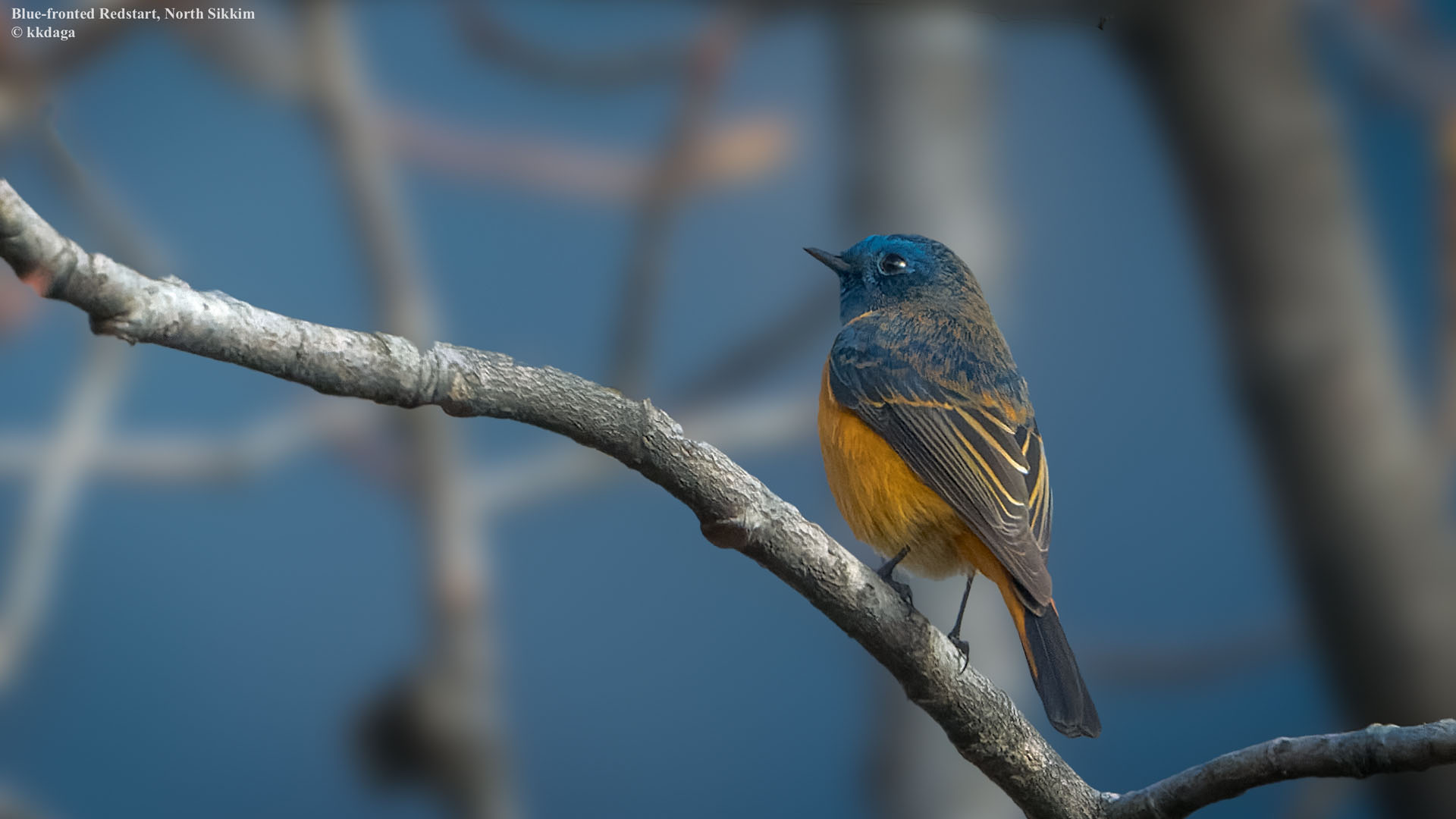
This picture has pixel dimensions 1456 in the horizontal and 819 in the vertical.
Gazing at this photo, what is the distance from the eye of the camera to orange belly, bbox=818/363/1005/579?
1737 mm

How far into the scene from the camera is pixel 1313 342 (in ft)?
9.23

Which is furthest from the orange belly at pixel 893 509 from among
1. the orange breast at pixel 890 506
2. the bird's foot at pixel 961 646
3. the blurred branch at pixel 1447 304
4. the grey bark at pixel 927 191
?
the blurred branch at pixel 1447 304

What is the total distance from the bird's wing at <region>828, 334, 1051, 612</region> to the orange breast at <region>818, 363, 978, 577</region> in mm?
30

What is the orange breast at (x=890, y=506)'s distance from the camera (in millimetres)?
1745

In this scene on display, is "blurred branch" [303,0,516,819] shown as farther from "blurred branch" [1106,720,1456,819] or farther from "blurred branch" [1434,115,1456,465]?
"blurred branch" [1434,115,1456,465]

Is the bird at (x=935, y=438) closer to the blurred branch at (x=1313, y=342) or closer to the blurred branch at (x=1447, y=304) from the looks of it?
the blurred branch at (x=1313, y=342)

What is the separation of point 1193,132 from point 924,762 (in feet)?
6.25

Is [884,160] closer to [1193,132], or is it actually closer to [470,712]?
[1193,132]

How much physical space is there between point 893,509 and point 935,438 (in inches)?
4.9

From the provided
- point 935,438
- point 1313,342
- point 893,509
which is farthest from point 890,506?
point 1313,342

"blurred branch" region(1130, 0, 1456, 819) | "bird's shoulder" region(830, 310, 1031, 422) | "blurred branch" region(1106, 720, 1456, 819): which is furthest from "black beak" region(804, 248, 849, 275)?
"blurred branch" region(1130, 0, 1456, 819)

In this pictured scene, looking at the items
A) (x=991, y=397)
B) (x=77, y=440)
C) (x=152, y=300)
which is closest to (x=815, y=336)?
(x=991, y=397)

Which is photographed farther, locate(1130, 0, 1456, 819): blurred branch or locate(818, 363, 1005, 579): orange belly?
locate(1130, 0, 1456, 819): blurred branch

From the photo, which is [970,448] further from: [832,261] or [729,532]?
[729,532]
